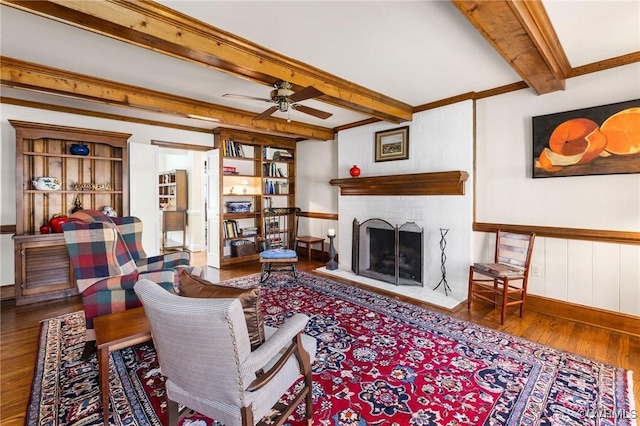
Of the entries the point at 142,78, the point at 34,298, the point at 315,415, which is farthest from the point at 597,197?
the point at 34,298

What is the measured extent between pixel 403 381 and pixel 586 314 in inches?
90.6

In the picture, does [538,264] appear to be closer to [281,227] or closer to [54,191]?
[281,227]

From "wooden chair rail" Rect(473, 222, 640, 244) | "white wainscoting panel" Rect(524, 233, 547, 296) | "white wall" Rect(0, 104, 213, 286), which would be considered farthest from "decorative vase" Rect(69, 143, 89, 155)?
"white wainscoting panel" Rect(524, 233, 547, 296)

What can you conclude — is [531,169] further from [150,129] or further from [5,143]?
[5,143]

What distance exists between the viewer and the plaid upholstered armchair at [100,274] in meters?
2.22

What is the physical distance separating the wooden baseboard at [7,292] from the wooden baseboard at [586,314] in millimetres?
6177

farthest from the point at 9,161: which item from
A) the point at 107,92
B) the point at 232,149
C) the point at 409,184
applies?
the point at 409,184

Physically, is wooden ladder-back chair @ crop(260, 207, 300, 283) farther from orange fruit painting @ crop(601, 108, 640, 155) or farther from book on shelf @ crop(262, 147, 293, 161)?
orange fruit painting @ crop(601, 108, 640, 155)

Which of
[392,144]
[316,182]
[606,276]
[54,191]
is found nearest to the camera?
[606,276]

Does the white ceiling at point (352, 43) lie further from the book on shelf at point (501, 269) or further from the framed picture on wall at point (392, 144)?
the book on shelf at point (501, 269)

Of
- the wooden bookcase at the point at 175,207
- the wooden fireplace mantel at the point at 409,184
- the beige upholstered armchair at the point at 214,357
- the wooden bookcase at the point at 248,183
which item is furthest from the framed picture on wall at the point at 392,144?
the wooden bookcase at the point at 175,207

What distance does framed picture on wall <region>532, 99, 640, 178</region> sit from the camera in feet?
9.05

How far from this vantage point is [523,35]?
2074mm

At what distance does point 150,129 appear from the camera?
16.1ft
